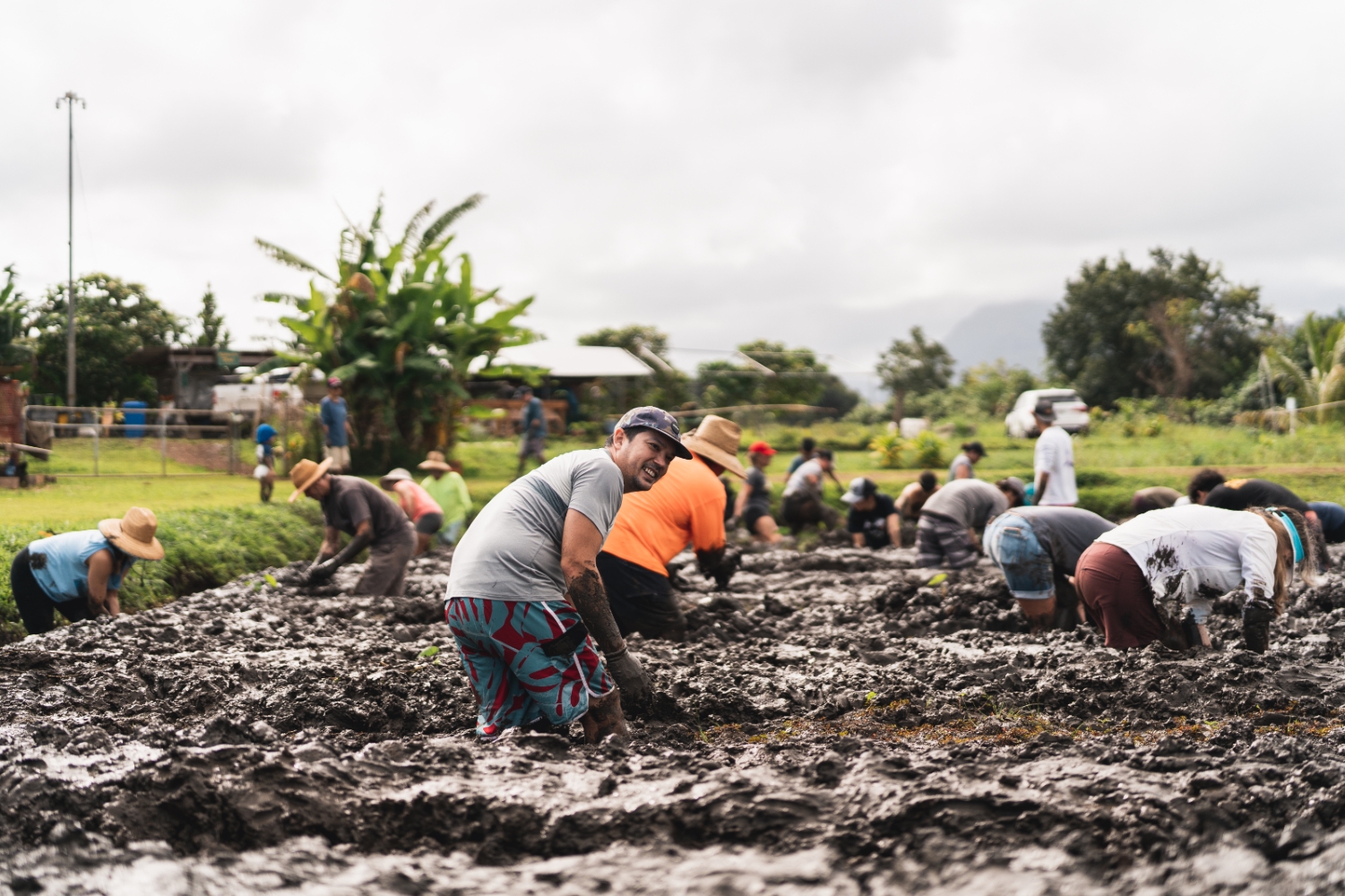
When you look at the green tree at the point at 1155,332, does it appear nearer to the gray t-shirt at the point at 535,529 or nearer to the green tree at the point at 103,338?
the green tree at the point at 103,338

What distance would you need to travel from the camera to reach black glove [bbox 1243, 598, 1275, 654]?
487cm

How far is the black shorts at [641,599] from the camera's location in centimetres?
590

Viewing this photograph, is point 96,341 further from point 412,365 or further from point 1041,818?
point 1041,818

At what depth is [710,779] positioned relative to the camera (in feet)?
10.6

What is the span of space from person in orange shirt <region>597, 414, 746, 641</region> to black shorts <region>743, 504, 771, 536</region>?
720 centimetres

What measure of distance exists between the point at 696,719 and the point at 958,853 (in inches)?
77.0

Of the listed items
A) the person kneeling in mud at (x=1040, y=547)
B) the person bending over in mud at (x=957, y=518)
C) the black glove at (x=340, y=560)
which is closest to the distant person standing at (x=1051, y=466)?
the person bending over in mud at (x=957, y=518)

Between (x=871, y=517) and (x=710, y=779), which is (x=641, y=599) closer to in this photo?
(x=710, y=779)

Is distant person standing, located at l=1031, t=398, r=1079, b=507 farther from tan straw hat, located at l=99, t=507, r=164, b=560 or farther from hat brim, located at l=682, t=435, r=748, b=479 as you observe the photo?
tan straw hat, located at l=99, t=507, r=164, b=560

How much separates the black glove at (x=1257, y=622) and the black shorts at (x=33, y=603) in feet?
21.8

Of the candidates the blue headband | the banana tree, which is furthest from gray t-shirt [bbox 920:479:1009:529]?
the banana tree

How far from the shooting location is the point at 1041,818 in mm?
2896

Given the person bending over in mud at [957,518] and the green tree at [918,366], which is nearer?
the person bending over in mud at [957,518]

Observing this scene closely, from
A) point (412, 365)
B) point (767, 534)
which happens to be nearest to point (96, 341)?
point (412, 365)
